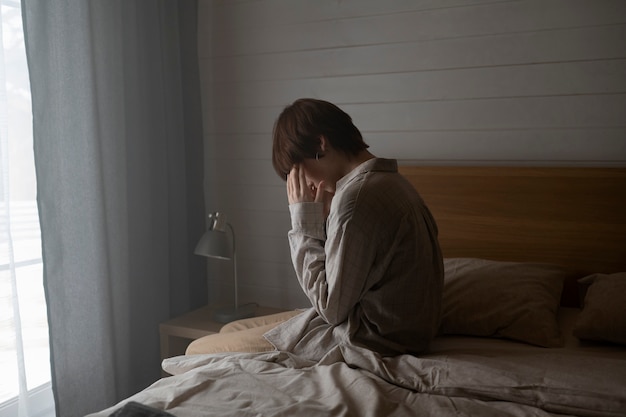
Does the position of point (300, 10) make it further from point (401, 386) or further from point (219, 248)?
point (401, 386)

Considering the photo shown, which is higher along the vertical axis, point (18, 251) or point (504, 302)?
point (18, 251)

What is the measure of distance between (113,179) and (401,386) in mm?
1487

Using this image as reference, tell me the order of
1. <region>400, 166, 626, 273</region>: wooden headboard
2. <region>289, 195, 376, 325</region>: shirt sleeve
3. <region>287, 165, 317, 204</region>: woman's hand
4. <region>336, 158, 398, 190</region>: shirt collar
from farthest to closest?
<region>400, 166, 626, 273</region>: wooden headboard → <region>287, 165, 317, 204</region>: woman's hand → <region>336, 158, 398, 190</region>: shirt collar → <region>289, 195, 376, 325</region>: shirt sleeve

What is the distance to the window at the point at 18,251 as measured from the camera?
209 cm

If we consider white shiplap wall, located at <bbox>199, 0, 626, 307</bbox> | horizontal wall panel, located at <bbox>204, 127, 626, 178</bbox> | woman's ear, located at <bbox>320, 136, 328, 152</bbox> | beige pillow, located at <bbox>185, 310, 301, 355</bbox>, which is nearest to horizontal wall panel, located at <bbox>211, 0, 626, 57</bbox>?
white shiplap wall, located at <bbox>199, 0, 626, 307</bbox>

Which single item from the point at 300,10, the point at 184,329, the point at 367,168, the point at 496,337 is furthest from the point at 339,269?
the point at 300,10

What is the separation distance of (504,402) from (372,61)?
1602 mm

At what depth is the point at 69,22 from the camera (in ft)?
7.25

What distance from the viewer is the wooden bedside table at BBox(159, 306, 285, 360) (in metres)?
2.50

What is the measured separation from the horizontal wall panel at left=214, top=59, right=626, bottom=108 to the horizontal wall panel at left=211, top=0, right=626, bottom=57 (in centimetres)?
14

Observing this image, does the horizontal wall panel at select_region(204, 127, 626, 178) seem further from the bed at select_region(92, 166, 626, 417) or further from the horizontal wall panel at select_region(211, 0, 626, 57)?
the horizontal wall panel at select_region(211, 0, 626, 57)

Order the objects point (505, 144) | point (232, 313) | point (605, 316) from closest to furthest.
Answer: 1. point (605, 316)
2. point (505, 144)
3. point (232, 313)

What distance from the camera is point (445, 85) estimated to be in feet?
7.88

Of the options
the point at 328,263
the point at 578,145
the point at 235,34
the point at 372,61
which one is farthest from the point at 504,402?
the point at 235,34
